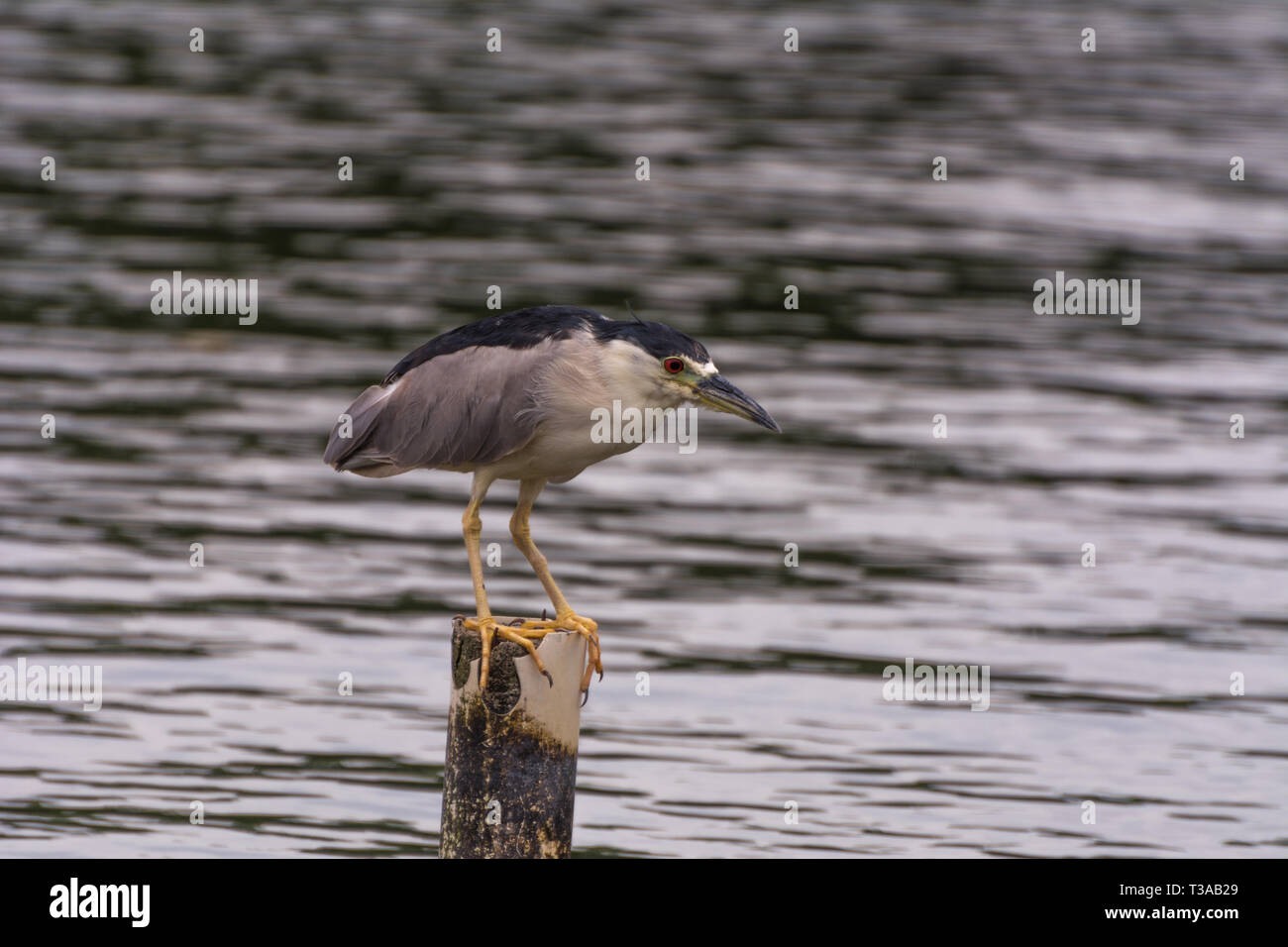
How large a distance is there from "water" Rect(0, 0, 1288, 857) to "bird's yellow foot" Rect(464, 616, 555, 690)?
10.5 feet

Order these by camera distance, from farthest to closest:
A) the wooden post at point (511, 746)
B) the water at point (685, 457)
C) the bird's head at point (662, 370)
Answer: the water at point (685, 457), the wooden post at point (511, 746), the bird's head at point (662, 370)

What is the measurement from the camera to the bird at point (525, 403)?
9.59 meters

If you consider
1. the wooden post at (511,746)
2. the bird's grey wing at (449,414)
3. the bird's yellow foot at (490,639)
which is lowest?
the wooden post at (511,746)

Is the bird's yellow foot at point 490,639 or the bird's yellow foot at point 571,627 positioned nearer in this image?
the bird's yellow foot at point 490,639

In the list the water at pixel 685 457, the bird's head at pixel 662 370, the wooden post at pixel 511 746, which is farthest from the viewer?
the water at pixel 685 457

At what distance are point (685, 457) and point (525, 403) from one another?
12.1 m

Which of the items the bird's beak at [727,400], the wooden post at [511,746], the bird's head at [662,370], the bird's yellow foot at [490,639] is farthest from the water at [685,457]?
the bird's head at [662,370]

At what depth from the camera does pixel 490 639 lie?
9.63 metres

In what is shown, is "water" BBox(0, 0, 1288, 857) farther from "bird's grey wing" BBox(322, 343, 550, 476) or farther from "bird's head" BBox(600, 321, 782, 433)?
"bird's head" BBox(600, 321, 782, 433)

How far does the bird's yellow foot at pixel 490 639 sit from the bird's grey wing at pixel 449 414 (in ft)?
2.52

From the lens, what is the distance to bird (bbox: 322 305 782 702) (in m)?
9.59

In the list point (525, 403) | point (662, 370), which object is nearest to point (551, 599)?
A: point (525, 403)

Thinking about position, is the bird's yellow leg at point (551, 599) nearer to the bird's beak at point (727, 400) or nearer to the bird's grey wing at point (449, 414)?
the bird's grey wing at point (449, 414)
